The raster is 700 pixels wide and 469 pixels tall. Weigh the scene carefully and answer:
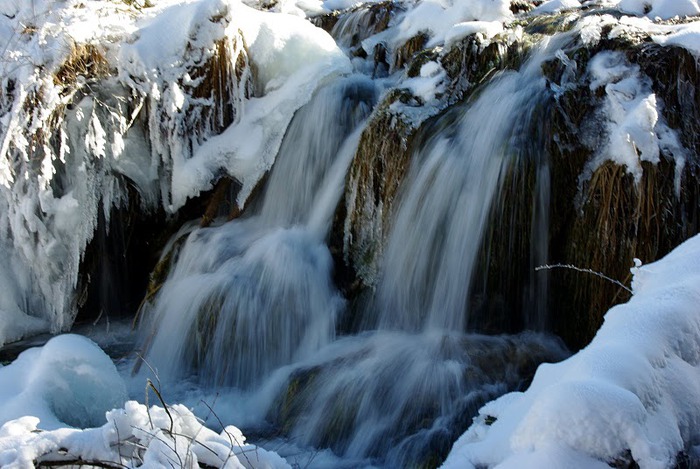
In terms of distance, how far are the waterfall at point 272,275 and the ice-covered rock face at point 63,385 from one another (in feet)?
3.12

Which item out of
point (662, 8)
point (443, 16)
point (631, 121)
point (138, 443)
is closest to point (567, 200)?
point (631, 121)

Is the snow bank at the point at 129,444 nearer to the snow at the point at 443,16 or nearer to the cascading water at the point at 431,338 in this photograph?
the cascading water at the point at 431,338

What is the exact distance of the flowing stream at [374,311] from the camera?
350cm

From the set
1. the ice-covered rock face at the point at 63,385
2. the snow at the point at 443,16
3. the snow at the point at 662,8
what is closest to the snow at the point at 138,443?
the ice-covered rock face at the point at 63,385

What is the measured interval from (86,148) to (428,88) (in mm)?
2832

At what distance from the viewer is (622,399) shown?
4.45ft

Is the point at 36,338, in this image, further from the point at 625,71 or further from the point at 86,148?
the point at 625,71

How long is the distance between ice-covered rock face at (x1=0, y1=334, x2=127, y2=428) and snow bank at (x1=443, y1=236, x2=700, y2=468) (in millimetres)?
2178

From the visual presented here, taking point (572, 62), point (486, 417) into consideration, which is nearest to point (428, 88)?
point (572, 62)

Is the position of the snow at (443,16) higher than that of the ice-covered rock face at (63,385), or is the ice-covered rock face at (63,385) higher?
the snow at (443,16)

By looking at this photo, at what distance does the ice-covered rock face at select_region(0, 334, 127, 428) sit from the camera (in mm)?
3023

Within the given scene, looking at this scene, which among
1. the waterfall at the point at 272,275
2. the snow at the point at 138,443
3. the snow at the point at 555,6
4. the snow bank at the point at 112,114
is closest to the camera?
the snow at the point at 138,443

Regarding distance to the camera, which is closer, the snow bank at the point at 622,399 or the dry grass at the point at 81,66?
the snow bank at the point at 622,399

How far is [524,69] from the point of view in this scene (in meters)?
4.51
